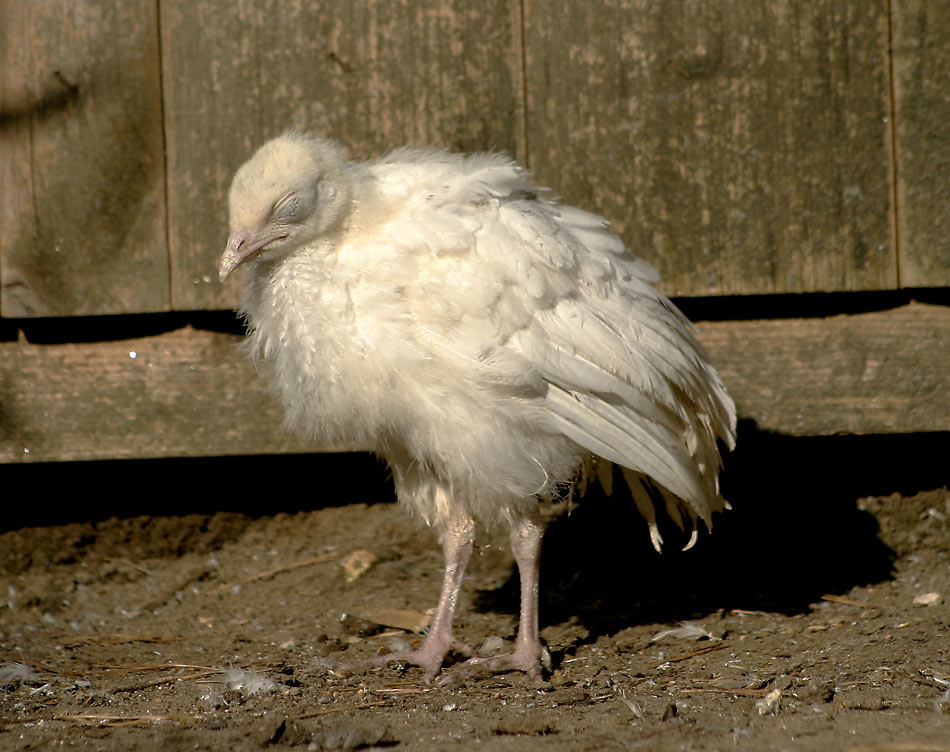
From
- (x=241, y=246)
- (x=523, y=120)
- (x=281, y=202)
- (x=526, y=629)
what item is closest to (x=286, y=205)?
(x=281, y=202)

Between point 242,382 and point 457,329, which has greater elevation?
point 457,329

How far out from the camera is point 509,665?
3264 millimetres

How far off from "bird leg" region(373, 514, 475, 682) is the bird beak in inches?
44.9

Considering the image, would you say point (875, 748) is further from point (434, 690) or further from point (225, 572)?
point (225, 572)

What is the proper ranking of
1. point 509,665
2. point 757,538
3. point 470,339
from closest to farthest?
point 470,339, point 509,665, point 757,538

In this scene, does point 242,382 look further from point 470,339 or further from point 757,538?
point 757,538

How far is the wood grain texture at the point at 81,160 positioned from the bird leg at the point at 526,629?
171 cm

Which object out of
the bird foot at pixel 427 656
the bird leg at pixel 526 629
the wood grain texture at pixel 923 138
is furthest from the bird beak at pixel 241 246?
the wood grain texture at pixel 923 138

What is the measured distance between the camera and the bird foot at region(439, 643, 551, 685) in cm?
321

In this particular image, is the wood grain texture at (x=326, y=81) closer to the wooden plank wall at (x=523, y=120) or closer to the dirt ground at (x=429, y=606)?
the wooden plank wall at (x=523, y=120)

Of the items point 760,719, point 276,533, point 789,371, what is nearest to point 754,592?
point 789,371

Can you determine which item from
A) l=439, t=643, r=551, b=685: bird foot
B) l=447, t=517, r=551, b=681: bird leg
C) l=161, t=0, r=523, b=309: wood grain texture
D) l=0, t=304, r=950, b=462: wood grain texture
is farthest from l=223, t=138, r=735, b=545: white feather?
l=0, t=304, r=950, b=462: wood grain texture

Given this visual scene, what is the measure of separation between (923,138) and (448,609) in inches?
99.5

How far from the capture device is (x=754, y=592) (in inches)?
160
